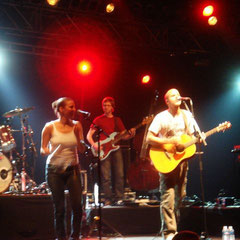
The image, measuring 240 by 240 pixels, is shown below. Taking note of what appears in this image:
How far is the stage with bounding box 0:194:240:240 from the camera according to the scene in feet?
24.1

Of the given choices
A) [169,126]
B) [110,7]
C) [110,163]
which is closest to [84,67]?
[110,7]

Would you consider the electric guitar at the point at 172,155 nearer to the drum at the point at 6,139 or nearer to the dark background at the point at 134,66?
the drum at the point at 6,139

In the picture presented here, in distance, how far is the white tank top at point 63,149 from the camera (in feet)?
19.3

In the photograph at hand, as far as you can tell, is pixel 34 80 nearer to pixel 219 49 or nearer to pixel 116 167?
pixel 116 167

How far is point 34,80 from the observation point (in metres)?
11.7

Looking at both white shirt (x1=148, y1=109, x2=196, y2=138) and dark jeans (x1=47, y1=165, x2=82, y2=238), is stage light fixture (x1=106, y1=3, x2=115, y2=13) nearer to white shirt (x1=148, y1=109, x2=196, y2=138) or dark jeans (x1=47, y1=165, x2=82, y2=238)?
white shirt (x1=148, y1=109, x2=196, y2=138)

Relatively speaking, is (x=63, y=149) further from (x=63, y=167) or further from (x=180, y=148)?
(x=180, y=148)

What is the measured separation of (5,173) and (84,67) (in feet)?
12.2

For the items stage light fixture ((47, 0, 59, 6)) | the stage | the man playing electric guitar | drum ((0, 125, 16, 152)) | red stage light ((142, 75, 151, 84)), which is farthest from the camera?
red stage light ((142, 75, 151, 84))

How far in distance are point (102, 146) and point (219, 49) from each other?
4.80m

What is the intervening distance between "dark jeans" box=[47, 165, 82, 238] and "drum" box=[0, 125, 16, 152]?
4406 mm

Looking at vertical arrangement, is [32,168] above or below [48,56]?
below

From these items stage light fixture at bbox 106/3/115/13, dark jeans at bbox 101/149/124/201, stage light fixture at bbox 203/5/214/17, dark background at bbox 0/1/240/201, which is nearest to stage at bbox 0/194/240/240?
dark jeans at bbox 101/149/124/201

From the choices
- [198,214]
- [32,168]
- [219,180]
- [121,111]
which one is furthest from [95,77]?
[198,214]
